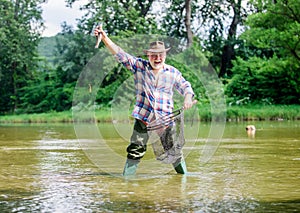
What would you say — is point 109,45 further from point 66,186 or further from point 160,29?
point 160,29

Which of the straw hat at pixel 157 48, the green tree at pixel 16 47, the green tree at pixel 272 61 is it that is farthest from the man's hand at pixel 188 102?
the green tree at pixel 16 47

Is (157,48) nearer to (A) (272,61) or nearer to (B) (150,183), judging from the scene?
(B) (150,183)

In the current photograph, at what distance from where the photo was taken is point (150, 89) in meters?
6.84

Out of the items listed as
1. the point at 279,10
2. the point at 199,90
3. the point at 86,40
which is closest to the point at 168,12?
the point at 86,40

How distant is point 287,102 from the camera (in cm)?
3142

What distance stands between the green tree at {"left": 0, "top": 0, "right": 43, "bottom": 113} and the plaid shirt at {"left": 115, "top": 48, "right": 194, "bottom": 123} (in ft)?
109

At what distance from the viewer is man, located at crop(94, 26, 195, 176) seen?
22.4 feet

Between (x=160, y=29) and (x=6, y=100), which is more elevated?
(x=160, y=29)

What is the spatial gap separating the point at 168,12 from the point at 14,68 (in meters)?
11.4

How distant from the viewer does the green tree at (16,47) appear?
40.4 meters

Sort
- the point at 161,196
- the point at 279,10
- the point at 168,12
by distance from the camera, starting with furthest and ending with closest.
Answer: the point at 168,12 < the point at 279,10 < the point at 161,196

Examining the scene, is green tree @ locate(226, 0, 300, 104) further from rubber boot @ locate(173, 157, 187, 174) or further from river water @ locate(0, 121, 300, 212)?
rubber boot @ locate(173, 157, 187, 174)

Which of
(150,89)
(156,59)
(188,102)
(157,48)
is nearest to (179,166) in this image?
(188,102)

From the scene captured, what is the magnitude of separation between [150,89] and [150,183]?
3.45 ft
